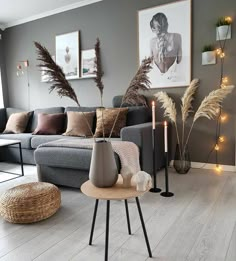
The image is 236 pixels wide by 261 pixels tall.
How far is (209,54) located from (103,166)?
7.73 feet

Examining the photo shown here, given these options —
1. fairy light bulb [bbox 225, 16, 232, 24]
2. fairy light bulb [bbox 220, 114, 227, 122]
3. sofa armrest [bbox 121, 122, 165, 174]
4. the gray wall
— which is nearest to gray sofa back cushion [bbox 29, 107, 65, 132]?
the gray wall

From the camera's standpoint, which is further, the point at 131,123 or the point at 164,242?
the point at 131,123

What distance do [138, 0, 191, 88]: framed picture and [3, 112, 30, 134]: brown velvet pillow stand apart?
217 cm

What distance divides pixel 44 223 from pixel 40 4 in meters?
3.53

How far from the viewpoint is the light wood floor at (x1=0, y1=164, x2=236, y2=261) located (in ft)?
5.01

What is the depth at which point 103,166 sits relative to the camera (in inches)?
55.7

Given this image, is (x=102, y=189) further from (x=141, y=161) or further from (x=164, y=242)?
(x=141, y=161)

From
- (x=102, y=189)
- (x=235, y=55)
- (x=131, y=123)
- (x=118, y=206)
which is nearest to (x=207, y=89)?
(x=235, y=55)

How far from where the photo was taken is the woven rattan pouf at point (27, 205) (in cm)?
193

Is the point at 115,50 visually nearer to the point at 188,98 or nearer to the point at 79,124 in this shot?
the point at 79,124

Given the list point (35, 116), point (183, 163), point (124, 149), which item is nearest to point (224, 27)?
point (183, 163)

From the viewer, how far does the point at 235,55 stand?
3.02m

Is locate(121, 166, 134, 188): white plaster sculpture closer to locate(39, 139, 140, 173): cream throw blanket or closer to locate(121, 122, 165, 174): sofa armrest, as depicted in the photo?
locate(39, 139, 140, 173): cream throw blanket

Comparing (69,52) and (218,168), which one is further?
(69,52)
